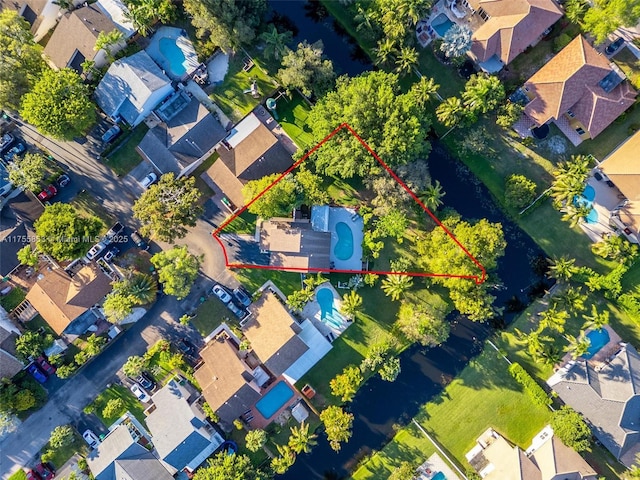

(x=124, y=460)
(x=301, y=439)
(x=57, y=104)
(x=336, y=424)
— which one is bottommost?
(x=336, y=424)

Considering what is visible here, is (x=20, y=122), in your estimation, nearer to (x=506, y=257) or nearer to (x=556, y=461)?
(x=506, y=257)

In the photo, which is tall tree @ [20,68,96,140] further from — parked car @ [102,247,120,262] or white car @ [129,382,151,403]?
white car @ [129,382,151,403]

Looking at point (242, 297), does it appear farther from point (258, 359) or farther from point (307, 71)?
point (307, 71)

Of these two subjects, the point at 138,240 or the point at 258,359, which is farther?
the point at 138,240

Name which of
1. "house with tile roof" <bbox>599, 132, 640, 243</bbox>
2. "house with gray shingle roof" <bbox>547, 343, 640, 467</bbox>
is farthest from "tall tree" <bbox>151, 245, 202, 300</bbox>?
"house with tile roof" <bbox>599, 132, 640, 243</bbox>

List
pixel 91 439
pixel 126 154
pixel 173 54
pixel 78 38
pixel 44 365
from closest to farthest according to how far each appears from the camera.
Answer: pixel 78 38 < pixel 44 365 < pixel 91 439 < pixel 173 54 < pixel 126 154

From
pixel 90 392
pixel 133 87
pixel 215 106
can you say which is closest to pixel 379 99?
pixel 215 106

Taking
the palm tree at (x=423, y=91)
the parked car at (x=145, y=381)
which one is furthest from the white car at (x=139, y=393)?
the palm tree at (x=423, y=91)

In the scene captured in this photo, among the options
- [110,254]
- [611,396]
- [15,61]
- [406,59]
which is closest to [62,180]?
[110,254]
